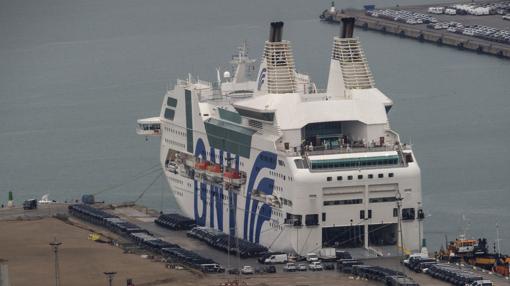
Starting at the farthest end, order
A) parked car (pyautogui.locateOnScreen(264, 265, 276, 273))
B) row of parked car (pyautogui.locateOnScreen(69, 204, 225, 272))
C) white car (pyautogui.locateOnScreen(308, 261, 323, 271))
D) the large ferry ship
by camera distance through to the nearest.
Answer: the large ferry ship < row of parked car (pyautogui.locateOnScreen(69, 204, 225, 272)) < white car (pyautogui.locateOnScreen(308, 261, 323, 271)) < parked car (pyautogui.locateOnScreen(264, 265, 276, 273))

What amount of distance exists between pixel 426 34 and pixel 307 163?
68.7 meters

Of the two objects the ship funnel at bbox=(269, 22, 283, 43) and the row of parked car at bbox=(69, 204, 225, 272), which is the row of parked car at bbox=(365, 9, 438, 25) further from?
the ship funnel at bbox=(269, 22, 283, 43)

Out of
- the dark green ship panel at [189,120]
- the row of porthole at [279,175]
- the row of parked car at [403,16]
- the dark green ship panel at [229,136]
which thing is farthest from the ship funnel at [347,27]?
the row of parked car at [403,16]

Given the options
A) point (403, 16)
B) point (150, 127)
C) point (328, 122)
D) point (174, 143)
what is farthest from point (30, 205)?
point (403, 16)

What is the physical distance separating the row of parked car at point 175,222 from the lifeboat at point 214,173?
1867 mm

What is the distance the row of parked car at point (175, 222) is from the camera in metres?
87.4

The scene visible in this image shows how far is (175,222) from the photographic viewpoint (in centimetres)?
8762

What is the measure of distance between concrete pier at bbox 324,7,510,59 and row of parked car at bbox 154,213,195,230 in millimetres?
50430

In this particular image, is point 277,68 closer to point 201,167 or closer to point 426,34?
point 201,167

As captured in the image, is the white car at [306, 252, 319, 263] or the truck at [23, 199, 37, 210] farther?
the truck at [23, 199, 37, 210]

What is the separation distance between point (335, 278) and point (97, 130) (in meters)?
37.1

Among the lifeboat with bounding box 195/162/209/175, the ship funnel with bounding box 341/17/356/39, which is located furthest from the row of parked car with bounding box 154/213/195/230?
the ship funnel with bounding box 341/17/356/39

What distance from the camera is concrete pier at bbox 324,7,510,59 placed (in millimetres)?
141250

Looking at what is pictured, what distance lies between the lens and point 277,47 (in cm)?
8431
